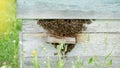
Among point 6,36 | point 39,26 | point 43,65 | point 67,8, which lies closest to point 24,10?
point 39,26

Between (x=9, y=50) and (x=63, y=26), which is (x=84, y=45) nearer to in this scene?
(x=63, y=26)

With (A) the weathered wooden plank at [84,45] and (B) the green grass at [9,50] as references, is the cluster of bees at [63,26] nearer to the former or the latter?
(A) the weathered wooden plank at [84,45]

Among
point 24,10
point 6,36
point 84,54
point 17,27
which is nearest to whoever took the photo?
point 24,10

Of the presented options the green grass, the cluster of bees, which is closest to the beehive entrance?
the cluster of bees

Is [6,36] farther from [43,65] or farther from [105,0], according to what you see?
[105,0]

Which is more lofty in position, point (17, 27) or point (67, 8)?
point (67, 8)

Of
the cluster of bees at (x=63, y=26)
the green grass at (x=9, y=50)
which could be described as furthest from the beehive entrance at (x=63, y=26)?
the green grass at (x=9, y=50)

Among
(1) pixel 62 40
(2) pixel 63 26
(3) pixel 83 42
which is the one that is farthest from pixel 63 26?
(3) pixel 83 42

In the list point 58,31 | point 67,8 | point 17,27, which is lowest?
point 17,27
